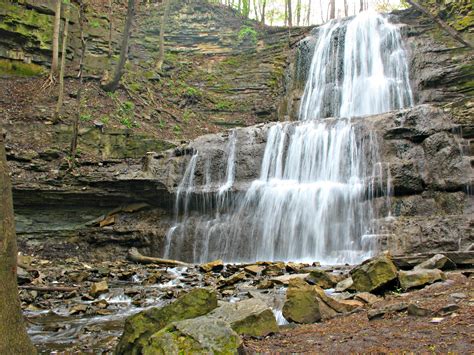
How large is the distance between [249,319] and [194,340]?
1.48 meters

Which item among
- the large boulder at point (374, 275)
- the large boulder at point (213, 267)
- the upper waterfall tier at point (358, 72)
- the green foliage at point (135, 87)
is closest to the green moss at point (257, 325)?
the large boulder at point (374, 275)

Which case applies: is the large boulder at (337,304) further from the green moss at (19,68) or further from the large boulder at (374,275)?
the green moss at (19,68)

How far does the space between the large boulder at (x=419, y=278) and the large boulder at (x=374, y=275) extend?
14cm

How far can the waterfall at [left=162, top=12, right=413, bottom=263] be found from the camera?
40.8 feet

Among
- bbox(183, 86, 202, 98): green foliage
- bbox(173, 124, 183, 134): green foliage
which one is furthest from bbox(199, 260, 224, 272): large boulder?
bbox(183, 86, 202, 98): green foliage

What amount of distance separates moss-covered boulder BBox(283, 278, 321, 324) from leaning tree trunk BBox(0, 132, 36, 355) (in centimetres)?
301

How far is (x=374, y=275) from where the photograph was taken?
6184 mm

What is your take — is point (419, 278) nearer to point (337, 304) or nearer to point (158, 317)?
point (337, 304)

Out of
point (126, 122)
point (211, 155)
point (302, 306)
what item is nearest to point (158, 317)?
point (302, 306)

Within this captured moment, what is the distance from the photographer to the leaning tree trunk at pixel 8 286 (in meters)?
3.45

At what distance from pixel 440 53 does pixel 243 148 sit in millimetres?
10012

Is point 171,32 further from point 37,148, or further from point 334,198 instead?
point 334,198

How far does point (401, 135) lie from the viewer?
13148 mm

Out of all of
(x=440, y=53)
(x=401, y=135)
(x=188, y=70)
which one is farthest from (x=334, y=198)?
(x=188, y=70)
